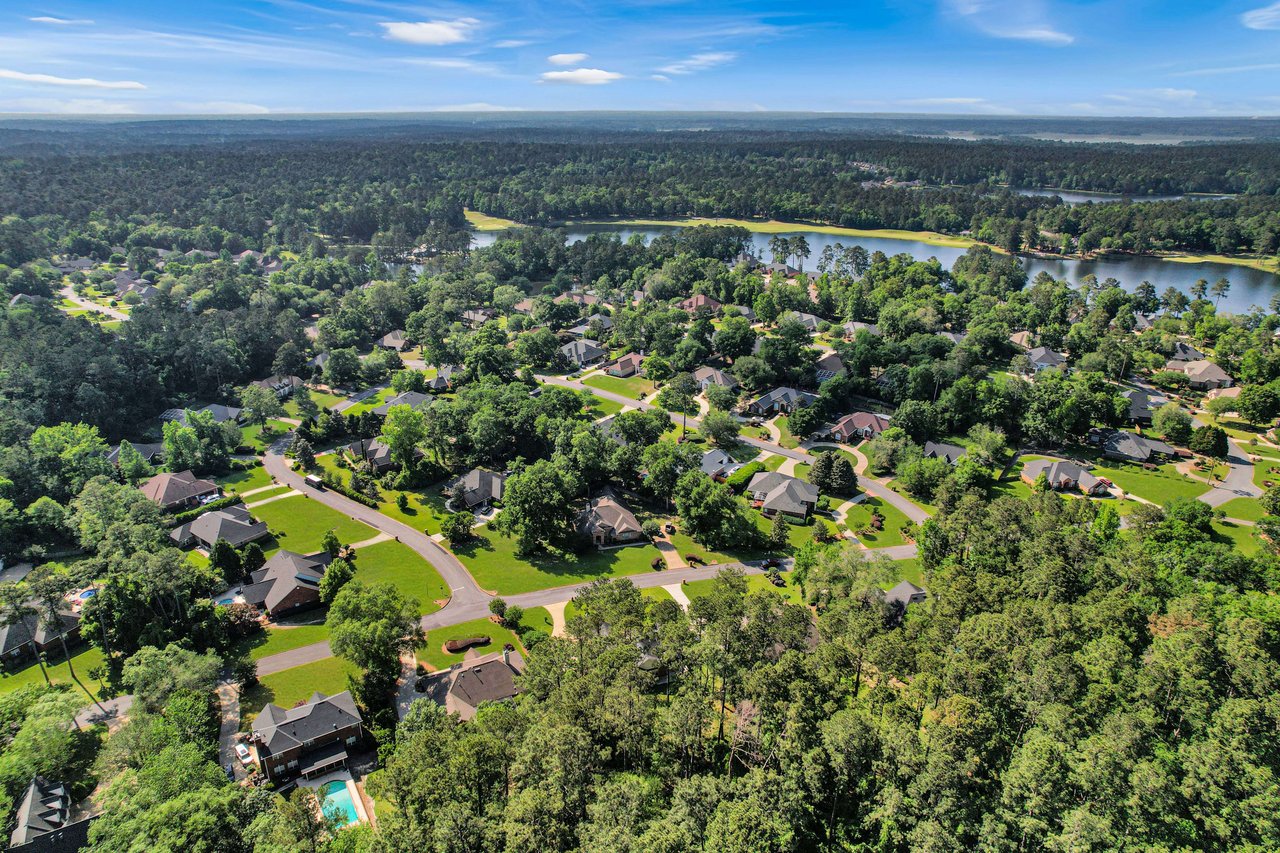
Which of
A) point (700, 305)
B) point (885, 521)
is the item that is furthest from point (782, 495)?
point (700, 305)

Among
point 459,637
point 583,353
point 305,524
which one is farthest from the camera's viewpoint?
point 583,353

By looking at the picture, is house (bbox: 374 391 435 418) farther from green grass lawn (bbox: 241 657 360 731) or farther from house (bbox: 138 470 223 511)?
green grass lawn (bbox: 241 657 360 731)

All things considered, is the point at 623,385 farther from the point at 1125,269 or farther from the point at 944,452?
the point at 1125,269

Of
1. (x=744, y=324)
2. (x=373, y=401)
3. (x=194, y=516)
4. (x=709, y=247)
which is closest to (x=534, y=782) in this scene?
(x=194, y=516)

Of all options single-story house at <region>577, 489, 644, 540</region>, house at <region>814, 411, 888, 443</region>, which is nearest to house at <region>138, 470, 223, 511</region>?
single-story house at <region>577, 489, 644, 540</region>

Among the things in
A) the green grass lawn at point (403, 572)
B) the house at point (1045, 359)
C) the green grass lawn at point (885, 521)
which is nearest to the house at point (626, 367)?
the green grass lawn at point (885, 521)
